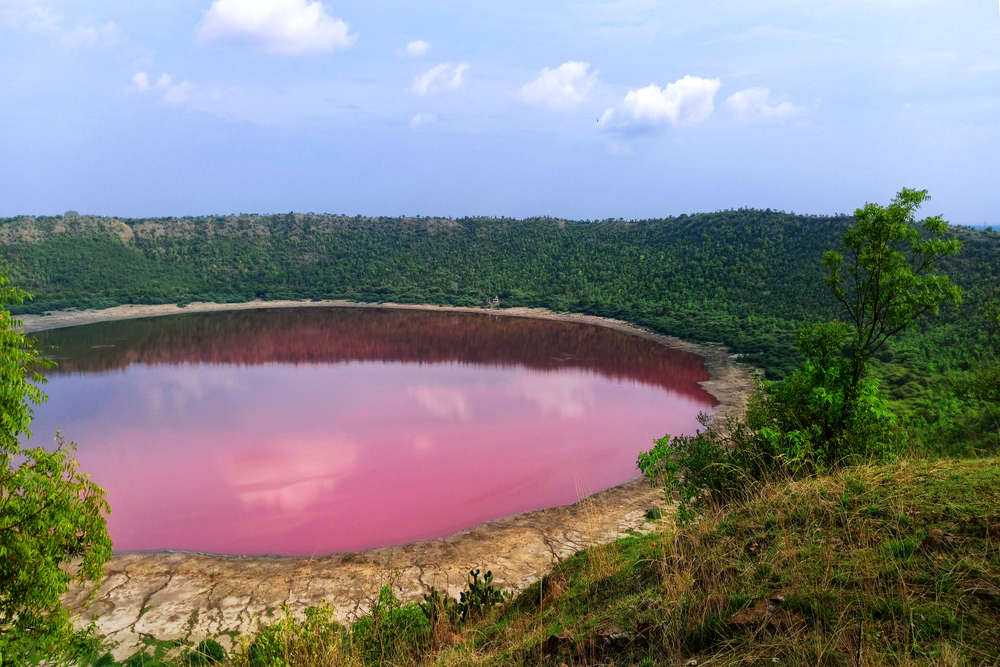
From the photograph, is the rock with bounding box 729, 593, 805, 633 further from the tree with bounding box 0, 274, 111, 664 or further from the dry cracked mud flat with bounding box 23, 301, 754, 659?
the tree with bounding box 0, 274, 111, 664

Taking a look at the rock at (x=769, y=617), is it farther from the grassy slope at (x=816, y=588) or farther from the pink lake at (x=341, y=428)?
the pink lake at (x=341, y=428)

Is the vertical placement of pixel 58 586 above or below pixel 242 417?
above

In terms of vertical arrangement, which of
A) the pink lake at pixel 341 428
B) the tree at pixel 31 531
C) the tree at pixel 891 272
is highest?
the tree at pixel 891 272

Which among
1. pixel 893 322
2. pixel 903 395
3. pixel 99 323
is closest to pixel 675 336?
pixel 903 395

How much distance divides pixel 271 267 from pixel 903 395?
72479 millimetres

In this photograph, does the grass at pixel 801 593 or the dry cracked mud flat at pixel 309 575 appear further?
the dry cracked mud flat at pixel 309 575

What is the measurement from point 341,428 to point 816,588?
2149cm

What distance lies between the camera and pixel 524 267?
72625 mm

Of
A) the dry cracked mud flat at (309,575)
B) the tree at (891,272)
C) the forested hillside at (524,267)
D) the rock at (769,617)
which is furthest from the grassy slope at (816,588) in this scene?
the forested hillside at (524,267)

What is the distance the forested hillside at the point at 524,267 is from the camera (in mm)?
39938

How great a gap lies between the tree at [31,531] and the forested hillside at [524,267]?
3033 cm

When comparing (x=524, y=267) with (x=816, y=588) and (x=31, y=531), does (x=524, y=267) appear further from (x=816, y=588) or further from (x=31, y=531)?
(x=816, y=588)

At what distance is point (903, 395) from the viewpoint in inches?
944

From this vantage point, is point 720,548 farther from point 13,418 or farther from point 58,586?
point 13,418
